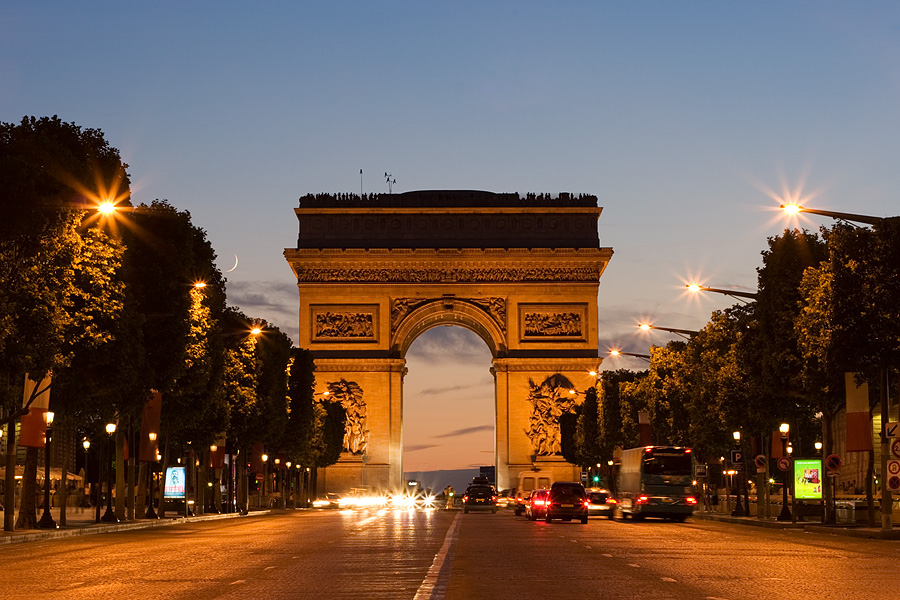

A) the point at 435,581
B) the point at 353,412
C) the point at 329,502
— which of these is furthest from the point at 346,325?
the point at 435,581

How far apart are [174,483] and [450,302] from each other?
5267 centimetres

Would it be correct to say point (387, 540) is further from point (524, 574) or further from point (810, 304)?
point (810, 304)

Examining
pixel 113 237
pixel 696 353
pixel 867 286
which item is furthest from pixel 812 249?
pixel 113 237

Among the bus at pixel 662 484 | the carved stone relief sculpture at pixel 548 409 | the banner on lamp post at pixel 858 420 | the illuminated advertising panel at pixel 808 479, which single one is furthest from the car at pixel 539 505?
the carved stone relief sculpture at pixel 548 409

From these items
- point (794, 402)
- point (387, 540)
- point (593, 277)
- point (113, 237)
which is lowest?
point (387, 540)

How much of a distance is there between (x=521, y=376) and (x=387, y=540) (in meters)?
79.9

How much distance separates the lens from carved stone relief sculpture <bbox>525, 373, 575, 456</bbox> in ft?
368

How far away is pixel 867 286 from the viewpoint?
40.4 metres

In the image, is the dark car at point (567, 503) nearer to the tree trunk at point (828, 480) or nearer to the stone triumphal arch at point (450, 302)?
the tree trunk at point (828, 480)

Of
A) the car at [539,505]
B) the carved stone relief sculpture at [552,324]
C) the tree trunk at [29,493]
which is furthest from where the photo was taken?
the carved stone relief sculpture at [552,324]

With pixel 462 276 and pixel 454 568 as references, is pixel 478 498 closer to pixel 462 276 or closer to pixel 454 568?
pixel 462 276

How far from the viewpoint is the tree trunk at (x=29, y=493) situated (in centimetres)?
4272

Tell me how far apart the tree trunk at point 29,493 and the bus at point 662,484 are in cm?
2549

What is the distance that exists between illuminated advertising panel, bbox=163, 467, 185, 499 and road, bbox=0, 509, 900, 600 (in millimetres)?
26997
